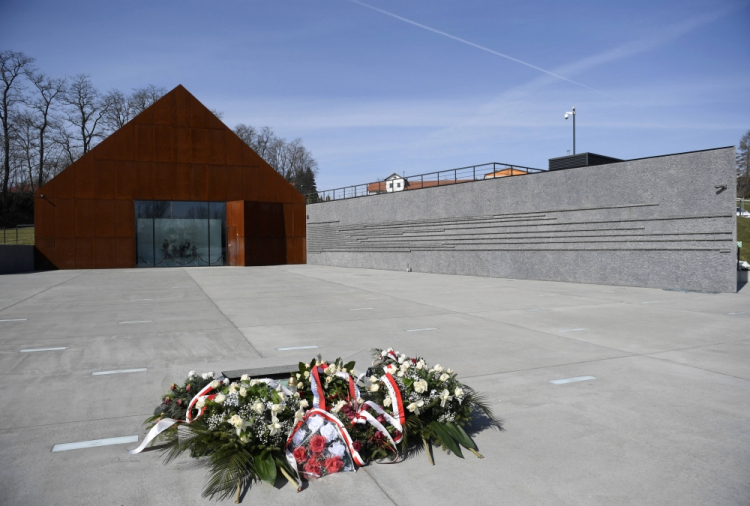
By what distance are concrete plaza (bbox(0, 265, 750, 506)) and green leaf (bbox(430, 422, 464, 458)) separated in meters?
0.08

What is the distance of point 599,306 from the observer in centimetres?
1300

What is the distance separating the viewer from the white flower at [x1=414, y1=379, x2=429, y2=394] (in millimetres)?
4425

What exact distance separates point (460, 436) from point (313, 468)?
122 cm

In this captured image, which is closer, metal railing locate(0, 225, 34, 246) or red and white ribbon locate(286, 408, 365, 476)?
red and white ribbon locate(286, 408, 365, 476)

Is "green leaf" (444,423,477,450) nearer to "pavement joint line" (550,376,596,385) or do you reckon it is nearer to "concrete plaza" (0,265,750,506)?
"concrete plaza" (0,265,750,506)

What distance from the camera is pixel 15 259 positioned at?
2891 cm

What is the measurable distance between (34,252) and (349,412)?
107 feet

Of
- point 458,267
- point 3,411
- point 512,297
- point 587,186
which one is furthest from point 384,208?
point 3,411

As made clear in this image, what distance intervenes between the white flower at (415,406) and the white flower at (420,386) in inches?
3.7

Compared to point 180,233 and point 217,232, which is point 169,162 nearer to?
point 180,233

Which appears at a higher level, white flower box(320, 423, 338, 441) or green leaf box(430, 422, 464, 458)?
white flower box(320, 423, 338, 441)

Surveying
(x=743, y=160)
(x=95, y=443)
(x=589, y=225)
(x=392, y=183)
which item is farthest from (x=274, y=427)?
(x=743, y=160)

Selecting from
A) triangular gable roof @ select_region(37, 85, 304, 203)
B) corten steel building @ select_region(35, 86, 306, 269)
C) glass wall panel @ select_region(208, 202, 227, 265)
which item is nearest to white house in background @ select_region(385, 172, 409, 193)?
corten steel building @ select_region(35, 86, 306, 269)

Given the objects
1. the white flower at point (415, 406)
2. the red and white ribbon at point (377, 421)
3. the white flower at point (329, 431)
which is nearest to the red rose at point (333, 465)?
the white flower at point (329, 431)
